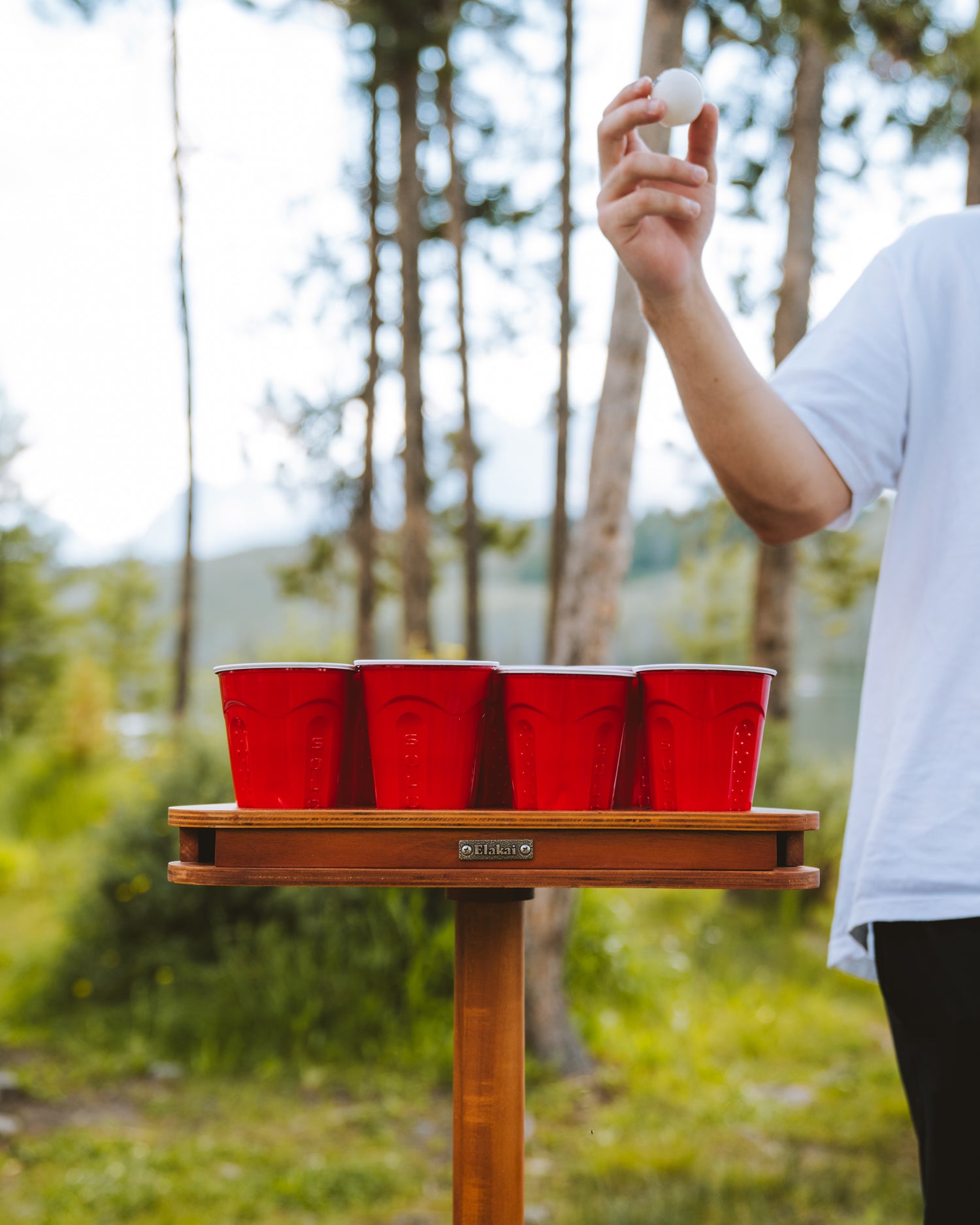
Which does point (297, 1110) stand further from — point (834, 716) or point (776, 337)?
point (834, 716)

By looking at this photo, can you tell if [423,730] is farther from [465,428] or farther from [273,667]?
[465,428]

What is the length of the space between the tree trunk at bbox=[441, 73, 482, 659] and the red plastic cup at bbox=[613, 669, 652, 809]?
9.09m

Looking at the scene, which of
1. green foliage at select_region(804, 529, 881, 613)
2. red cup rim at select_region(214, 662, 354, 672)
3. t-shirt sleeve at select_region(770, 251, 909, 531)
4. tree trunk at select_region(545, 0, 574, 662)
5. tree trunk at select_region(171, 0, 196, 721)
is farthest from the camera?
green foliage at select_region(804, 529, 881, 613)

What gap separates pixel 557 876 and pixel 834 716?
272 ft

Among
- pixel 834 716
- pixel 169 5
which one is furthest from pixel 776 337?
pixel 834 716

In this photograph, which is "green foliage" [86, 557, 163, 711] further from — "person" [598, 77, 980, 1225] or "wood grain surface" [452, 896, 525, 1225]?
"person" [598, 77, 980, 1225]

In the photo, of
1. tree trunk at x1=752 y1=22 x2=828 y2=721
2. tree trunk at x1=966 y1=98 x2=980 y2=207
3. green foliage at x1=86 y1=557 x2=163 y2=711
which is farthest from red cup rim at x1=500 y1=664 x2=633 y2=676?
green foliage at x1=86 y1=557 x2=163 y2=711

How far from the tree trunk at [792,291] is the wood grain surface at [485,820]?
7.81 metres

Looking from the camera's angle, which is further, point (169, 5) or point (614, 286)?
point (169, 5)

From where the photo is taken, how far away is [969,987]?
106 centimetres

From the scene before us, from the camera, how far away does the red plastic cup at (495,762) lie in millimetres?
1176

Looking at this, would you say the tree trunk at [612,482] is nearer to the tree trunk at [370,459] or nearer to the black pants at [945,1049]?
the black pants at [945,1049]

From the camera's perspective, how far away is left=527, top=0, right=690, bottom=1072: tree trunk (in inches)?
179

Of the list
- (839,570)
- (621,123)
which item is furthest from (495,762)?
(839,570)
